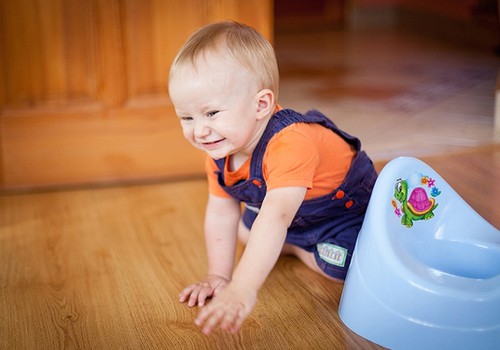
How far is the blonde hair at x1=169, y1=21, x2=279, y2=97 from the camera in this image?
4.11ft

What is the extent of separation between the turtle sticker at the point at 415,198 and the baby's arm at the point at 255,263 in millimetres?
186

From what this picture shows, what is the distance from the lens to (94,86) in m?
1.99

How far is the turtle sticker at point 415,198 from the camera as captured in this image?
4.41ft

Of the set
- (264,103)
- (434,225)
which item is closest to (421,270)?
(434,225)

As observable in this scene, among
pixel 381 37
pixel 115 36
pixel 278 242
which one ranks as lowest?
pixel 381 37

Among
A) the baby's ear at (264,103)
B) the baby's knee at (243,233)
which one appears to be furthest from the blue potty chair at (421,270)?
the baby's knee at (243,233)

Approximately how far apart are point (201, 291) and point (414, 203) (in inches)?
16.2

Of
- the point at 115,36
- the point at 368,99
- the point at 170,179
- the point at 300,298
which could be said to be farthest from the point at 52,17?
the point at 368,99

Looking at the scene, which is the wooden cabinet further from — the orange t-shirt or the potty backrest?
the potty backrest

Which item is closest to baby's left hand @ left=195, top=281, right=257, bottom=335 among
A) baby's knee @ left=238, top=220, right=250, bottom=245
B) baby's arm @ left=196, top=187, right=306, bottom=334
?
baby's arm @ left=196, top=187, right=306, bottom=334

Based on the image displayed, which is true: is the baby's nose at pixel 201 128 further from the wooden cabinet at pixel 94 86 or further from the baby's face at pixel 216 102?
the wooden cabinet at pixel 94 86

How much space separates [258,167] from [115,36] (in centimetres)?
76

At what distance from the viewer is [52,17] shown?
1903 mm

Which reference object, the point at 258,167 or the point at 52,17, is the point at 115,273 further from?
the point at 52,17
